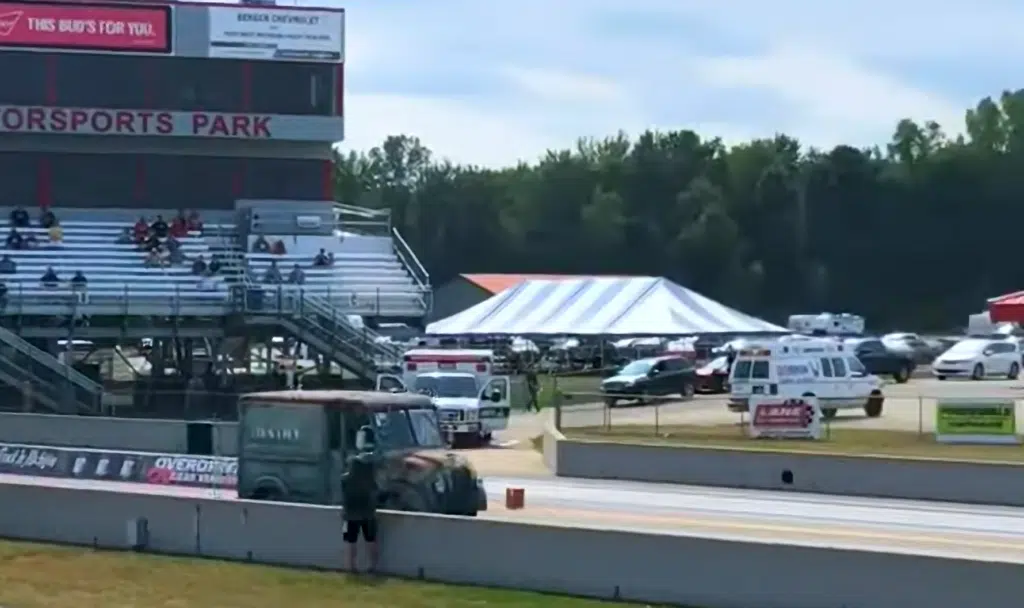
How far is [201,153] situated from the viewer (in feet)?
211

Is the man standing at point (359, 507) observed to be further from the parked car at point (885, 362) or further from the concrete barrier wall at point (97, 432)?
the parked car at point (885, 362)

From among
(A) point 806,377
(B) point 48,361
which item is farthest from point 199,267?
(A) point 806,377

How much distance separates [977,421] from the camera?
40.1m

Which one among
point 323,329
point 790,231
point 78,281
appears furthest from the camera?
point 790,231

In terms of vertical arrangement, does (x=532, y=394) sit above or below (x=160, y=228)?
below

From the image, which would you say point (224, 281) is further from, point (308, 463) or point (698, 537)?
point (698, 537)

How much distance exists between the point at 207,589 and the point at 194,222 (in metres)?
41.7

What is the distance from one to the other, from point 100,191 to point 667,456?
29.7m

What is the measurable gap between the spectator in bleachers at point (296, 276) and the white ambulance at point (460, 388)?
23.0 ft

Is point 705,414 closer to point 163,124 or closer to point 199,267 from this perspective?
point 199,267

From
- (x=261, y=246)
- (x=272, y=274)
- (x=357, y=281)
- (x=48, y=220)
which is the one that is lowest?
(x=357, y=281)

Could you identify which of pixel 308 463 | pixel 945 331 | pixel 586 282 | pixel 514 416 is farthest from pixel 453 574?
pixel 945 331

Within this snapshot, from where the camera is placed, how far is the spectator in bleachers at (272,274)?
59.2 m

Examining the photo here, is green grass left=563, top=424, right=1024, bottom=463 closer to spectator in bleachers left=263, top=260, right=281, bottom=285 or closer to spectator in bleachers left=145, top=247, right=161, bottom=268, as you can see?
spectator in bleachers left=263, top=260, right=281, bottom=285
